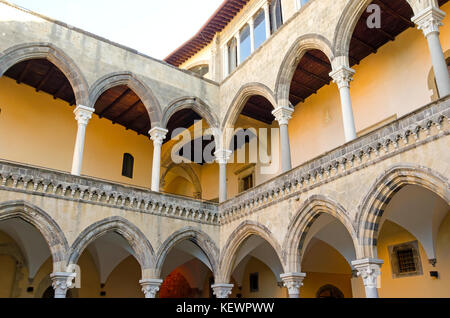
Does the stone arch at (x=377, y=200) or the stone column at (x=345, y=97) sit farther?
the stone column at (x=345, y=97)

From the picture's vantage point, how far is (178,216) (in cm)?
1222

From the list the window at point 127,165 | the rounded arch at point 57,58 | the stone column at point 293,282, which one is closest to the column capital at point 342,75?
the stone column at point 293,282

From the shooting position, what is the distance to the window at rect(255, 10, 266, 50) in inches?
573

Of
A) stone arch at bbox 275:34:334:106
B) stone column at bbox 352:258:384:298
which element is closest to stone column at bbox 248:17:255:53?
stone arch at bbox 275:34:334:106

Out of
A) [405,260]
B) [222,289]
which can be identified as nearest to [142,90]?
[222,289]

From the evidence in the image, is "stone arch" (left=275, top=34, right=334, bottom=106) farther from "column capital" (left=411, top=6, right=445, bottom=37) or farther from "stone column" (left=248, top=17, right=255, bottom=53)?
"column capital" (left=411, top=6, right=445, bottom=37)

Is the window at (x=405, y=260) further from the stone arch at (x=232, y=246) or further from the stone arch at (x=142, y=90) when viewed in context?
the stone arch at (x=142, y=90)

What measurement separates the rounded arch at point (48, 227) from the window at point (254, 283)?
297 inches

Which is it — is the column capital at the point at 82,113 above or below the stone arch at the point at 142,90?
below

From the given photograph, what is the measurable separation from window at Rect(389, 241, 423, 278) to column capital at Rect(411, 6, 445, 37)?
17.8 ft

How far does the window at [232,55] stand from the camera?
54.3ft
